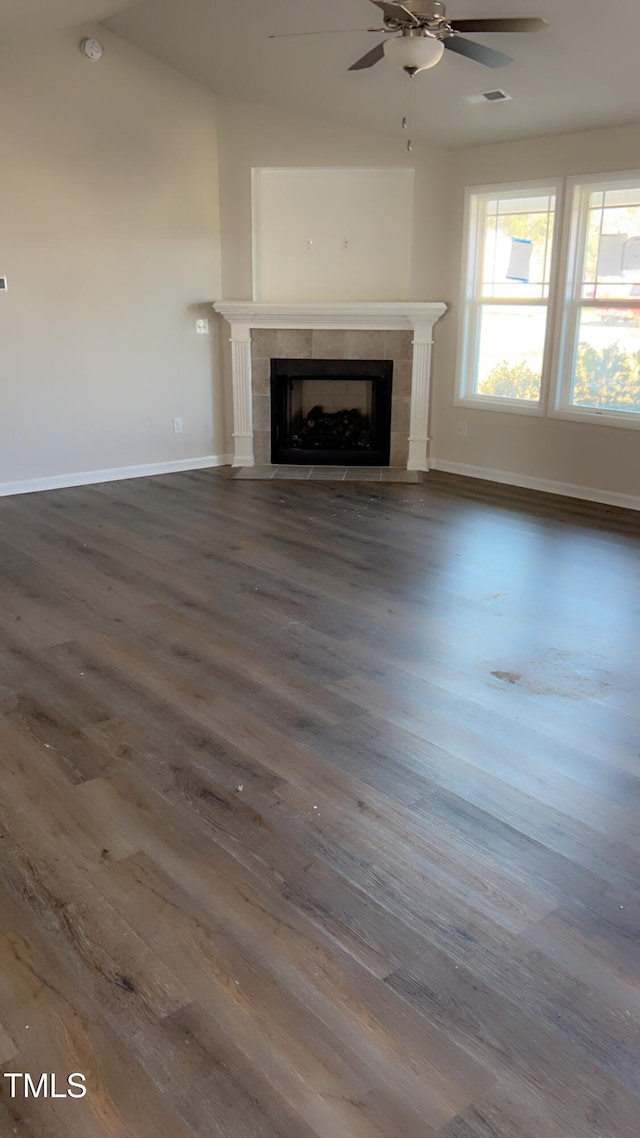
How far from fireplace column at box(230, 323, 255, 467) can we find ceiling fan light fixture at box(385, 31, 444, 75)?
3.38m

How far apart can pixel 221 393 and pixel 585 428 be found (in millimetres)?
2991

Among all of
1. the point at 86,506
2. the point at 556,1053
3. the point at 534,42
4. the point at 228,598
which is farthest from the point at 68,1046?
the point at 534,42

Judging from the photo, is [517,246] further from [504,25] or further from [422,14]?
[422,14]

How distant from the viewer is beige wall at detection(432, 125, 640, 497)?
5695mm

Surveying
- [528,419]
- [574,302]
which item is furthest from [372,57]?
[528,419]

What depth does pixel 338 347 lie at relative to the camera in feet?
22.4

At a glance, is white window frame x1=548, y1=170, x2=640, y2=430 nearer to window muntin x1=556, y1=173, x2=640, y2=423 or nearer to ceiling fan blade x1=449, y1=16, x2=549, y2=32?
window muntin x1=556, y1=173, x2=640, y2=423

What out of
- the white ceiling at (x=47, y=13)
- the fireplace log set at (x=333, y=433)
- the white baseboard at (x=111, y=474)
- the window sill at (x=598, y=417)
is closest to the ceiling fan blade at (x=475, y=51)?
the white ceiling at (x=47, y=13)

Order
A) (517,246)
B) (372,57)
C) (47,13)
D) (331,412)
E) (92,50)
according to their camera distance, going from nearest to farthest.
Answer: (372,57) < (47,13) < (92,50) < (517,246) < (331,412)

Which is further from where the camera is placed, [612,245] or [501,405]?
[501,405]

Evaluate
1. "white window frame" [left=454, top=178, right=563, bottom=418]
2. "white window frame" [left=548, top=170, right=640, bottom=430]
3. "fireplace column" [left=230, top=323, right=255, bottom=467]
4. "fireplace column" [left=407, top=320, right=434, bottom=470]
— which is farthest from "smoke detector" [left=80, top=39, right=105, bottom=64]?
"white window frame" [left=548, top=170, right=640, bottom=430]

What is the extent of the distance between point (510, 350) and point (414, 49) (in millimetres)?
3272

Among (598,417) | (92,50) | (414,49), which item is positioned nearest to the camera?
(414,49)

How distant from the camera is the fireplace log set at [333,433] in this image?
718 cm
